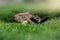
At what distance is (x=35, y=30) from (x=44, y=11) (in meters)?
9.00

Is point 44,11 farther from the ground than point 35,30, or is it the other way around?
point 35,30

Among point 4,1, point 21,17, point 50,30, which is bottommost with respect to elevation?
point 4,1

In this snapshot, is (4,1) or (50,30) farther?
(4,1)

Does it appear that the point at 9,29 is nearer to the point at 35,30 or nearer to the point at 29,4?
the point at 35,30

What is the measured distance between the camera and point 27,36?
42.3ft

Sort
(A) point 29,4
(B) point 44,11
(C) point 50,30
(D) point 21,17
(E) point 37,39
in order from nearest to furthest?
(E) point 37,39 → (C) point 50,30 → (D) point 21,17 → (B) point 44,11 → (A) point 29,4

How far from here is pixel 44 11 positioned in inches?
905

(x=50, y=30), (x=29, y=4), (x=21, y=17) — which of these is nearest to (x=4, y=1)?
(x=29, y=4)

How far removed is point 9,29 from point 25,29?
0.88 meters

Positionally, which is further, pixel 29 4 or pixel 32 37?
pixel 29 4

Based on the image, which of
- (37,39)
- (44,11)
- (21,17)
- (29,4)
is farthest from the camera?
(29,4)

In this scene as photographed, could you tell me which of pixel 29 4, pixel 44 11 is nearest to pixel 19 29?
pixel 44 11

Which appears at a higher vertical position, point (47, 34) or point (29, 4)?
point (47, 34)

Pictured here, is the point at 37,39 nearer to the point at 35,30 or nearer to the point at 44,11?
the point at 35,30
